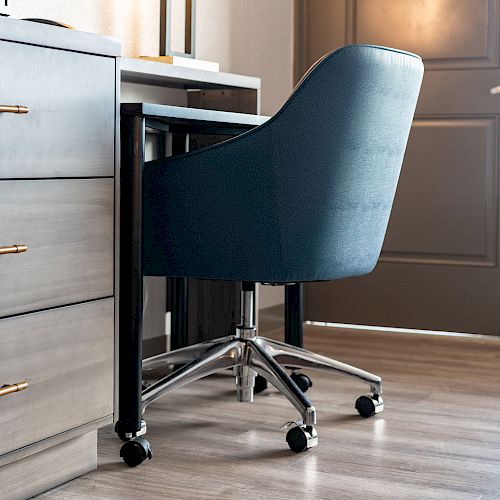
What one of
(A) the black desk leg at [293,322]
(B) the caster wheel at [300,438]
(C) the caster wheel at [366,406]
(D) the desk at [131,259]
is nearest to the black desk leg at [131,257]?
(D) the desk at [131,259]

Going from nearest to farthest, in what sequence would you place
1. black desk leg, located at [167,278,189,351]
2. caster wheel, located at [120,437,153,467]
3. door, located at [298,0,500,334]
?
1. caster wheel, located at [120,437,153,467]
2. black desk leg, located at [167,278,189,351]
3. door, located at [298,0,500,334]

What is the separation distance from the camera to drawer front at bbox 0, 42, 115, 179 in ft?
4.85

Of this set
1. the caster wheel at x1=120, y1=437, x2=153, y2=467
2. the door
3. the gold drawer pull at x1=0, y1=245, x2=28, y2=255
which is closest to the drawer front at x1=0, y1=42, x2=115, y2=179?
the gold drawer pull at x1=0, y1=245, x2=28, y2=255

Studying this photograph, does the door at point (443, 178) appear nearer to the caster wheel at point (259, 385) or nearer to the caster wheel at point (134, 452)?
the caster wheel at point (259, 385)

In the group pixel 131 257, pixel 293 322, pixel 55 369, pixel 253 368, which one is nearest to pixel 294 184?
pixel 131 257

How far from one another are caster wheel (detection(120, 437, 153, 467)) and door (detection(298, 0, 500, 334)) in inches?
70.9

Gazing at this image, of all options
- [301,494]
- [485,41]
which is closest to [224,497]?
[301,494]

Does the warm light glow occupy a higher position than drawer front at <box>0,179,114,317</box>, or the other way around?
drawer front at <box>0,179,114,317</box>

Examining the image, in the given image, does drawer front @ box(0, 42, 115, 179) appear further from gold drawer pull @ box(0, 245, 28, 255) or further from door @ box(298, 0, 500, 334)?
door @ box(298, 0, 500, 334)

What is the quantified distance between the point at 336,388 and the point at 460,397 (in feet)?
1.03

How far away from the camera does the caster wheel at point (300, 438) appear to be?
189cm

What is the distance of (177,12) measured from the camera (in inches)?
113

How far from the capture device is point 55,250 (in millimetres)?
Answer: 1589

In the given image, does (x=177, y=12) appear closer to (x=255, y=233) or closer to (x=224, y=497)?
(x=255, y=233)
